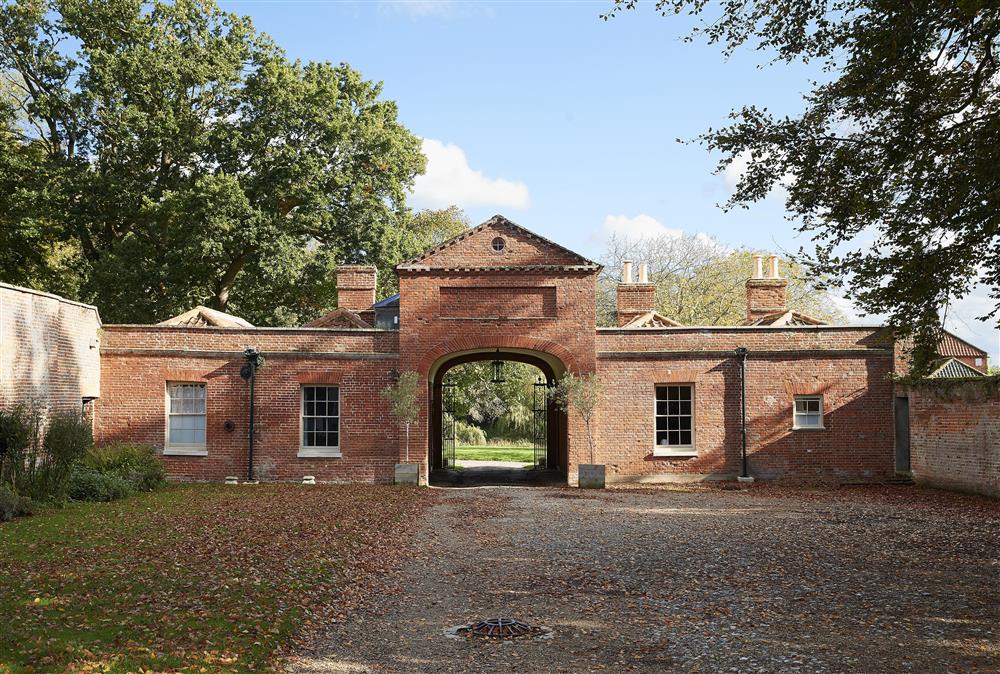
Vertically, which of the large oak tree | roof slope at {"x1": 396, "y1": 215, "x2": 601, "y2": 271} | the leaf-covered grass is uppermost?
the large oak tree

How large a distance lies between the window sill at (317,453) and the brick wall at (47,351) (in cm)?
532

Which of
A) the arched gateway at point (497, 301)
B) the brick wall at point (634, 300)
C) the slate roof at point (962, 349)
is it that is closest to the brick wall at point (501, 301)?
the arched gateway at point (497, 301)

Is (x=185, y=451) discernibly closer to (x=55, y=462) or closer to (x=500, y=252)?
(x=55, y=462)

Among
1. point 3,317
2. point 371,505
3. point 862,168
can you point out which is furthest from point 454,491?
point 862,168

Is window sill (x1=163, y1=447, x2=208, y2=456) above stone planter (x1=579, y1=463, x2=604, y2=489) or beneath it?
above

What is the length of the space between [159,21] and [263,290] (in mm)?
9569

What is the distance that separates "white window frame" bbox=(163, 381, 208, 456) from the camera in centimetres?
2136

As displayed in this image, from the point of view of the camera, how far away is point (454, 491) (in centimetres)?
2025

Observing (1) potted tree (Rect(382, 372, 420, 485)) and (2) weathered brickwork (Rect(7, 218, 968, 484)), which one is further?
(2) weathered brickwork (Rect(7, 218, 968, 484))

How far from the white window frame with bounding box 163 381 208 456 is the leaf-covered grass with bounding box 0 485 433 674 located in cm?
540

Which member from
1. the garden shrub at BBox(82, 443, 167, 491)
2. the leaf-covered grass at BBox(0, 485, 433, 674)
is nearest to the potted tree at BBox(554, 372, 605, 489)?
the leaf-covered grass at BBox(0, 485, 433, 674)

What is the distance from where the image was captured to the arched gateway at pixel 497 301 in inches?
832

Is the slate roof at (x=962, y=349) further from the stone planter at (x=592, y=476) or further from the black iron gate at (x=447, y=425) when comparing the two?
the stone planter at (x=592, y=476)

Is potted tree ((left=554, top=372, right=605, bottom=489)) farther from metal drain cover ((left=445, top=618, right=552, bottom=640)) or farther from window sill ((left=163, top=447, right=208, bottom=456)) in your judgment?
metal drain cover ((left=445, top=618, right=552, bottom=640))
